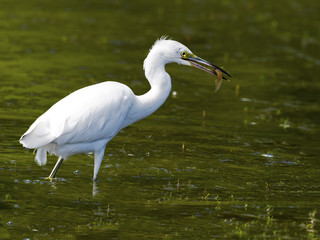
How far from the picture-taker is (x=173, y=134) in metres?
13.5

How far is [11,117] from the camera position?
13.6 meters

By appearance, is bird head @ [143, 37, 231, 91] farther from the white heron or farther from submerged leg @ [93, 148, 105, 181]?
submerged leg @ [93, 148, 105, 181]

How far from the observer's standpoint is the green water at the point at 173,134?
8.84 metres

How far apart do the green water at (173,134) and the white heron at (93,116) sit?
0.50 meters

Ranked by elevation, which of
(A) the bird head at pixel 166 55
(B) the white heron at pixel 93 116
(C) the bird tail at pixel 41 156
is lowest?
(C) the bird tail at pixel 41 156

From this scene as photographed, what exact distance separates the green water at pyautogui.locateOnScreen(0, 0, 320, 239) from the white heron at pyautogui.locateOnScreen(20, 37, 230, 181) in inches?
19.5

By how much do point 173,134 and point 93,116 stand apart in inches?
138

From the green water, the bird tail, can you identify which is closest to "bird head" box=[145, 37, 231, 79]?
the green water

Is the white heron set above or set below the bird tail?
above

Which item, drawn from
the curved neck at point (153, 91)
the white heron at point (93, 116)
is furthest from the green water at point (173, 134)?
the curved neck at point (153, 91)

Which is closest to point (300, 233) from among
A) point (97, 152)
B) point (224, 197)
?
point (224, 197)

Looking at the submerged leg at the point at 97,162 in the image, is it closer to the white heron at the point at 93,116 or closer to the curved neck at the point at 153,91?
the white heron at the point at 93,116

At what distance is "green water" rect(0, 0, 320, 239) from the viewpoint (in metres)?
8.84

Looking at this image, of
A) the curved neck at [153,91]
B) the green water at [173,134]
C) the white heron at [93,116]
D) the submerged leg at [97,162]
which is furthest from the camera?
the curved neck at [153,91]
